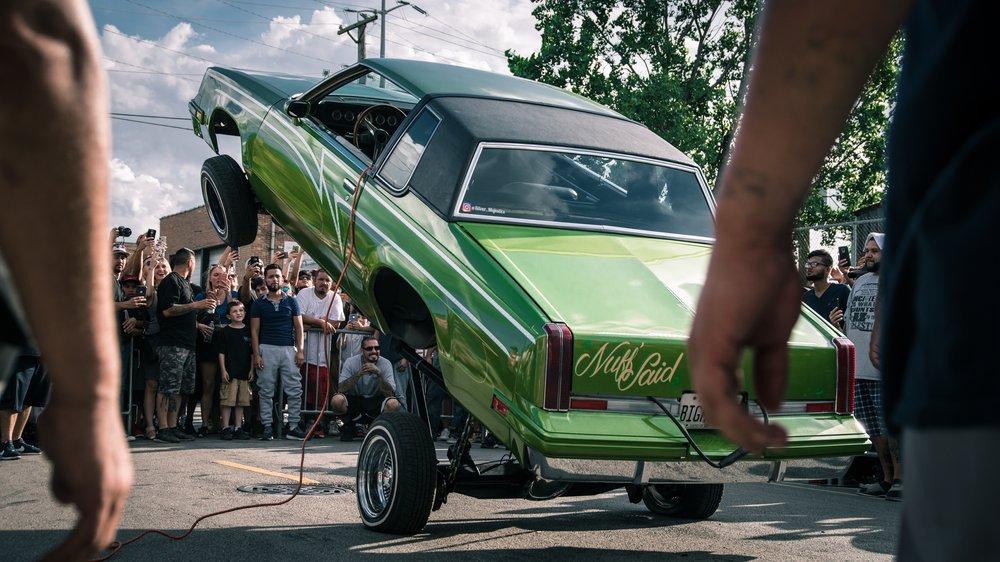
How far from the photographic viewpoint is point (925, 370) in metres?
0.96

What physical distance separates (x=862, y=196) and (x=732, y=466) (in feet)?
75.7

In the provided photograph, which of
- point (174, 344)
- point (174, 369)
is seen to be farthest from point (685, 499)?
point (174, 344)

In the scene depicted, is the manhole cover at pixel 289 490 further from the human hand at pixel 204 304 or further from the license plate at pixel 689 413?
the human hand at pixel 204 304

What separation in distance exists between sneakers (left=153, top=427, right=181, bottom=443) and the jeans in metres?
1.25

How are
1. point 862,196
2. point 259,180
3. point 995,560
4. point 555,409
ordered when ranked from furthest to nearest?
point 862,196 < point 259,180 < point 555,409 < point 995,560

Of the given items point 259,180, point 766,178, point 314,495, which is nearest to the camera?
point 766,178

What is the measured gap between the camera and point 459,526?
20.4 feet

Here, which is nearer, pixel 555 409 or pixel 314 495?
pixel 555 409

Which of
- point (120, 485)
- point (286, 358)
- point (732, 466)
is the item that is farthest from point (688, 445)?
point (286, 358)

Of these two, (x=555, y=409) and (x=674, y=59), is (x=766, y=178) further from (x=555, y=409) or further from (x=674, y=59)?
(x=674, y=59)

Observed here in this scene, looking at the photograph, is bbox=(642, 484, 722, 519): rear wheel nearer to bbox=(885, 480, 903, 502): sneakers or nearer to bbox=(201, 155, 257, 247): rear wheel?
bbox=(885, 480, 903, 502): sneakers

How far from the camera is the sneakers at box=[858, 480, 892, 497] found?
8.47 m

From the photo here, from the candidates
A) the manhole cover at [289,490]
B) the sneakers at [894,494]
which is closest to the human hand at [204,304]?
the manhole cover at [289,490]

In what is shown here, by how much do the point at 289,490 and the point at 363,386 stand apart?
15.6 ft
